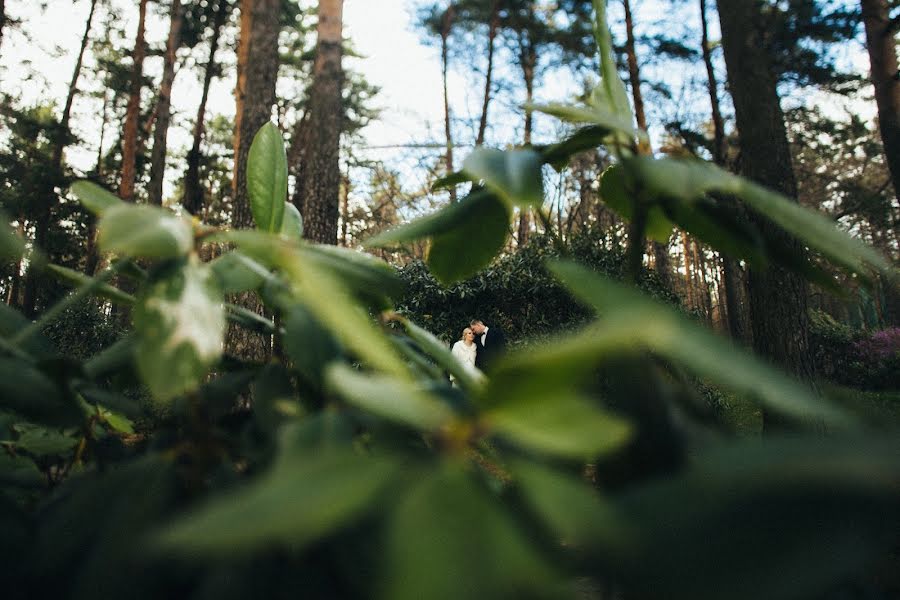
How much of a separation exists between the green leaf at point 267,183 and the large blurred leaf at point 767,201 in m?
0.35

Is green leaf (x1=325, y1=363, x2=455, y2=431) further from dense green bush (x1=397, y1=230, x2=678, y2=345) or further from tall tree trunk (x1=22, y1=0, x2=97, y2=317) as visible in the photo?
tall tree trunk (x1=22, y1=0, x2=97, y2=317)

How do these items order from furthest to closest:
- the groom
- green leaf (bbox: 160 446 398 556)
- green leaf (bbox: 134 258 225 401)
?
the groom → green leaf (bbox: 134 258 225 401) → green leaf (bbox: 160 446 398 556)

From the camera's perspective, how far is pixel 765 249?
1.41 ft

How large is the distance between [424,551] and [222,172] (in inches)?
875

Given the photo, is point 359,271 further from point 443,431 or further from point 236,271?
point 443,431

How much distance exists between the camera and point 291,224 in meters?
0.56

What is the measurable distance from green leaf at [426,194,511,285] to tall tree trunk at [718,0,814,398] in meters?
3.93

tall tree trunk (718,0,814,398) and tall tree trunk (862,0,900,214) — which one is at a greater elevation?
tall tree trunk (862,0,900,214)

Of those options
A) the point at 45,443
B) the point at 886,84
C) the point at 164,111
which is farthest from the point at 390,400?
the point at 164,111

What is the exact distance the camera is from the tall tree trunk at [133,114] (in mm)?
13750

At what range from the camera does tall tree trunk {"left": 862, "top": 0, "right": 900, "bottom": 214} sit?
8164mm

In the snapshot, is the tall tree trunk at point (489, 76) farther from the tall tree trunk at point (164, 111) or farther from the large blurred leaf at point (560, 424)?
the large blurred leaf at point (560, 424)

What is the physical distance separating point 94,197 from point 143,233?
0.55 ft

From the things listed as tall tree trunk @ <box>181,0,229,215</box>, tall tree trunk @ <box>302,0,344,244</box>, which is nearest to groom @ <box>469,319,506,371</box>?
tall tree trunk @ <box>302,0,344,244</box>
